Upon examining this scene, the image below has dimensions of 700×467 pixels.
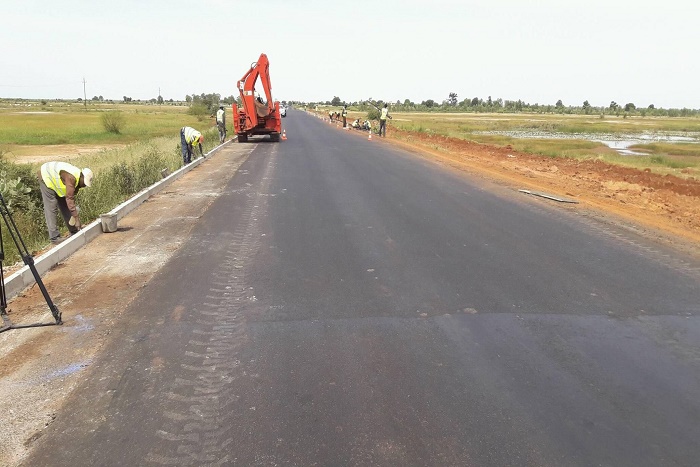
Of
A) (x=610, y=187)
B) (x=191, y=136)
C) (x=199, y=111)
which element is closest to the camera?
(x=610, y=187)

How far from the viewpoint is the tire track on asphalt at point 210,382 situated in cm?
303

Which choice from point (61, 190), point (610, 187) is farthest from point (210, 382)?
point (610, 187)

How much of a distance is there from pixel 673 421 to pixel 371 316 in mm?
2564

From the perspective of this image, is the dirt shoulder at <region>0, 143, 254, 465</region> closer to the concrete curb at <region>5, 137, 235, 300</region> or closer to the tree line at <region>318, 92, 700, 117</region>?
the concrete curb at <region>5, 137, 235, 300</region>

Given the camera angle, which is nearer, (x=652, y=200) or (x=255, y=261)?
(x=255, y=261)

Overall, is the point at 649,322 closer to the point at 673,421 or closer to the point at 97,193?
the point at 673,421

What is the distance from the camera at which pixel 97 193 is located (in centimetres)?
1041

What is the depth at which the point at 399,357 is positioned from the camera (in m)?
4.12

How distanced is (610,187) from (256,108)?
15.8m

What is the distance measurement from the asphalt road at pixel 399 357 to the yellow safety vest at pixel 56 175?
200 centimetres

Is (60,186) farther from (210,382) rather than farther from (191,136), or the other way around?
(191,136)

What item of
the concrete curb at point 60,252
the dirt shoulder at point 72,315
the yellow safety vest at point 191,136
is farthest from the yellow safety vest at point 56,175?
the yellow safety vest at point 191,136

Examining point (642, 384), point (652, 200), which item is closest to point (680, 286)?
point (642, 384)

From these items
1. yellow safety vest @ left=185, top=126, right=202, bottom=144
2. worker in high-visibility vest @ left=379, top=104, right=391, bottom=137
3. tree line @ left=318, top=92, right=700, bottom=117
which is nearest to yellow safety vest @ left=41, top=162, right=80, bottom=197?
yellow safety vest @ left=185, top=126, right=202, bottom=144
